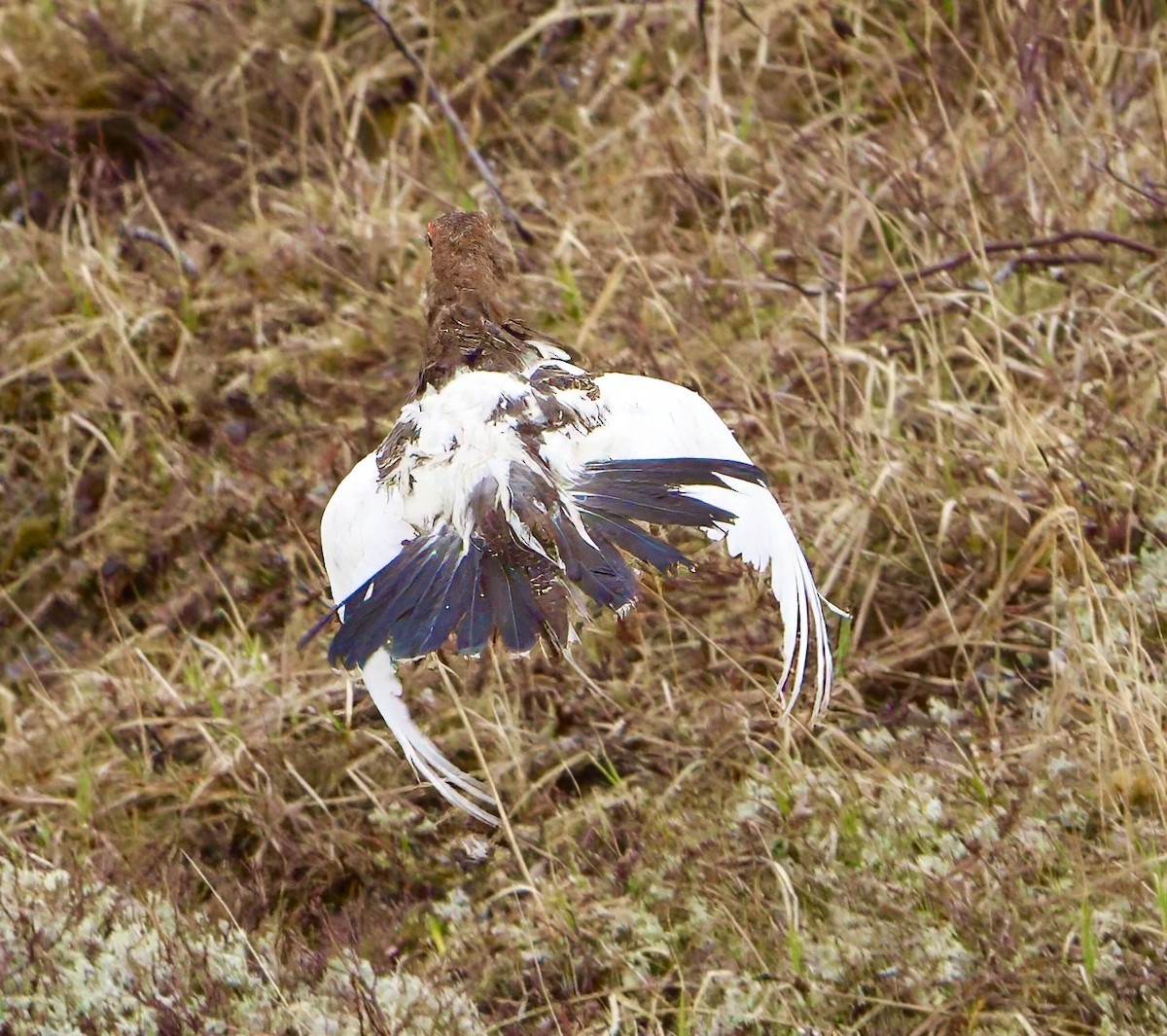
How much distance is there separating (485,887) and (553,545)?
92 centimetres

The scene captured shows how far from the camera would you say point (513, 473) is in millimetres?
2865

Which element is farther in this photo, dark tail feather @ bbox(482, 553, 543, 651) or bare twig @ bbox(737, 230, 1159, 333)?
bare twig @ bbox(737, 230, 1159, 333)

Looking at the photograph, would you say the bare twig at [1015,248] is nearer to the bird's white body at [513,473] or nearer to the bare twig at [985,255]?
the bare twig at [985,255]

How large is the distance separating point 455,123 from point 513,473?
2.32m

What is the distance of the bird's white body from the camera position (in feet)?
9.46

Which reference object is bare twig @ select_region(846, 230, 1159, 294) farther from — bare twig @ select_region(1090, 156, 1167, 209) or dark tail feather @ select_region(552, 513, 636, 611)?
dark tail feather @ select_region(552, 513, 636, 611)

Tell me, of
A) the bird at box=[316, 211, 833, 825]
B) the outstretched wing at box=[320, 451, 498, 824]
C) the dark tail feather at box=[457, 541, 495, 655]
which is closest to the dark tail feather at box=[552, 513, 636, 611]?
the bird at box=[316, 211, 833, 825]

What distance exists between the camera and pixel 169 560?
4.39m

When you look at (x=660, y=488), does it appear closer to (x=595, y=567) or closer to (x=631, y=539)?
(x=631, y=539)

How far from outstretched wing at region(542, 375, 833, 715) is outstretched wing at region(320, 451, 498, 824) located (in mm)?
321

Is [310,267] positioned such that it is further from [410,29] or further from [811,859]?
[811,859]

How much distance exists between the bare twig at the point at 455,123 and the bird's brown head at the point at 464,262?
1348mm

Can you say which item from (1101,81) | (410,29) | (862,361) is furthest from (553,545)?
(410,29)

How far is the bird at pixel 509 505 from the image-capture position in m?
2.71
